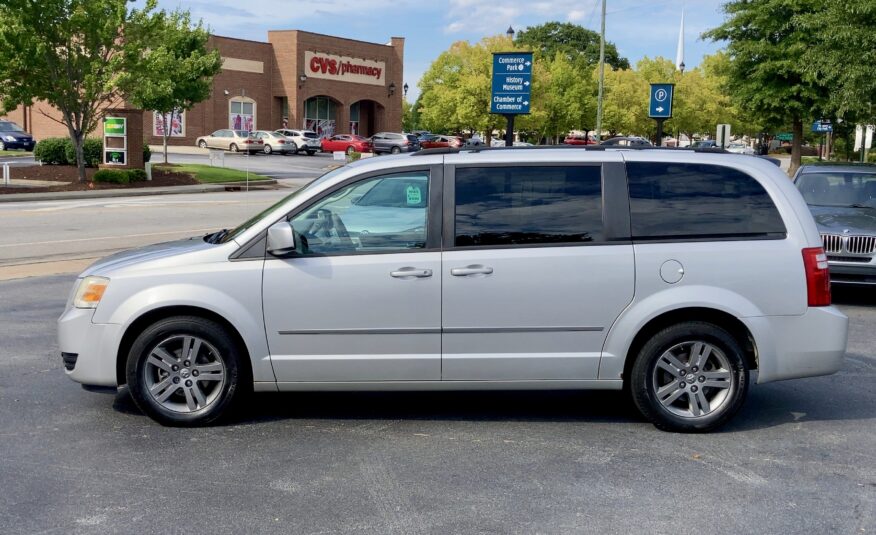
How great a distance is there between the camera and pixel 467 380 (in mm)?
5801

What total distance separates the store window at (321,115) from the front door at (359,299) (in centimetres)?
6165

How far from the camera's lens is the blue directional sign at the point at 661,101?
30.6 metres

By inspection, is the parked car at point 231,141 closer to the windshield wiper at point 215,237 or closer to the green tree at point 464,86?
the green tree at point 464,86

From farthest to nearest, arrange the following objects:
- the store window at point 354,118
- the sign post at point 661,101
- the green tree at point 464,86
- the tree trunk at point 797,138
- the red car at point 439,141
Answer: the store window at point 354,118, the red car at point 439,141, the green tree at point 464,86, the tree trunk at point 797,138, the sign post at point 661,101

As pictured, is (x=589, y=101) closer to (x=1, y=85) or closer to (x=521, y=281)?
(x=1, y=85)

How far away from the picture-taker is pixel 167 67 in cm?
3033

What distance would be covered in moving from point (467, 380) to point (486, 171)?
1.32 m

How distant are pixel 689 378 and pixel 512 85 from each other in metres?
18.0

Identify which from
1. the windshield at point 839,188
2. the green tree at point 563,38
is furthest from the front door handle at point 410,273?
the green tree at point 563,38

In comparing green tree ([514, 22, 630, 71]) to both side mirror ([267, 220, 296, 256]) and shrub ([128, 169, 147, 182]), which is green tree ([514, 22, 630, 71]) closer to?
shrub ([128, 169, 147, 182])

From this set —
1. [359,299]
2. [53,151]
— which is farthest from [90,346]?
[53,151]

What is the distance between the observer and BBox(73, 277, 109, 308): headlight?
18.9ft

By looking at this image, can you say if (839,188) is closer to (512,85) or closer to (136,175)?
(512,85)

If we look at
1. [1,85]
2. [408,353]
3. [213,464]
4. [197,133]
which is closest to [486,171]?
[408,353]
